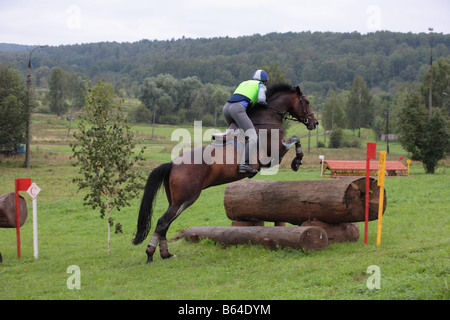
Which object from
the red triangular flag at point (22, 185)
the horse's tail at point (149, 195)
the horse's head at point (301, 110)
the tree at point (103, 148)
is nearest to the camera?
the horse's tail at point (149, 195)

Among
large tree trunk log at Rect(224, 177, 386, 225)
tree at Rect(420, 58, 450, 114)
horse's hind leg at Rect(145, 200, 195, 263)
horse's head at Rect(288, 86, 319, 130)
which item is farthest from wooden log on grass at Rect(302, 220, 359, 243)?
tree at Rect(420, 58, 450, 114)

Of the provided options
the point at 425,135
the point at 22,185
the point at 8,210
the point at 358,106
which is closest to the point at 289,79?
the point at 358,106

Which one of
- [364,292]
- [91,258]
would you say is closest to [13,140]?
[91,258]

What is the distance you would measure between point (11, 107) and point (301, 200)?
1231 inches

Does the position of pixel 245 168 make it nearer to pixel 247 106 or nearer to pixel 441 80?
→ pixel 247 106

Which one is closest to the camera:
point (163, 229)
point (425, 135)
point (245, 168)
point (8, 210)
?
point (245, 168)

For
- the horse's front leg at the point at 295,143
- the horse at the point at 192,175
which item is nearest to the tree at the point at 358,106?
the horse's front leg at the point at 295,143

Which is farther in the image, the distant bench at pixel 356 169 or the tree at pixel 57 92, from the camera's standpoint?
the tree at pixel 57 92

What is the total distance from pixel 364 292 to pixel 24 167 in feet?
109

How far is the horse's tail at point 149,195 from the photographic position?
873 centimetres

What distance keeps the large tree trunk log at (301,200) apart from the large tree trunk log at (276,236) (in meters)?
0.53

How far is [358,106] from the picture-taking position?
9619 centimetres

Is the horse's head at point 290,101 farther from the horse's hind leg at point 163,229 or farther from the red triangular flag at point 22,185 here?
the red triangular flag at point 22,185

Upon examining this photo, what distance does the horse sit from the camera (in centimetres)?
856
